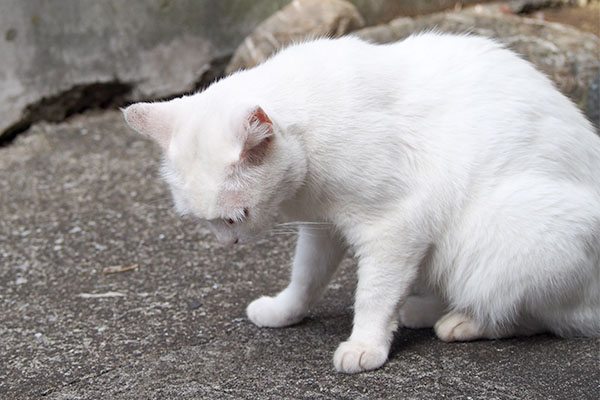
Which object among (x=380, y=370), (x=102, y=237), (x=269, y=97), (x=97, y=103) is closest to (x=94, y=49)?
(x=97, y=103)

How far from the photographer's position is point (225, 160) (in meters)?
2.19

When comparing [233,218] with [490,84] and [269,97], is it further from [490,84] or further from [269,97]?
[490,84]

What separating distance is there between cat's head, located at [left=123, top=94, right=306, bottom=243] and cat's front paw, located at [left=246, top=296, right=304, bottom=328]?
0.55 meters

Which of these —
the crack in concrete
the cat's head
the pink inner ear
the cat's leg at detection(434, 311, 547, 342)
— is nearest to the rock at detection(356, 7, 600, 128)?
the crack in concrete

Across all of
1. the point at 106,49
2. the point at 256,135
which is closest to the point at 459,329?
the point at 256,135

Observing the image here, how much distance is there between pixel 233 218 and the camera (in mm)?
2277

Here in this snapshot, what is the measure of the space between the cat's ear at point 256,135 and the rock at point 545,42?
2.49 m

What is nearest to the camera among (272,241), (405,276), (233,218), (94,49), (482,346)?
(233,218)

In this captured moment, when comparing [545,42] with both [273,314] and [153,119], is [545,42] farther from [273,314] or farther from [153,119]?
[153,119]

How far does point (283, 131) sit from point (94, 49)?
3.17 metres

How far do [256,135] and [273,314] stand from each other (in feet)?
2.98

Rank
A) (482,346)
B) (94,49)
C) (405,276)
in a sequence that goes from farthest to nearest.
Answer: (94,49), (482,346), (405,276)

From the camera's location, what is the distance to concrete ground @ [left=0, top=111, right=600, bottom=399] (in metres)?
2.41

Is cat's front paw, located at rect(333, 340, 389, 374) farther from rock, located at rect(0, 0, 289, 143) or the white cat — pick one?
rock, located at rect(0, 0, 289, 143)
